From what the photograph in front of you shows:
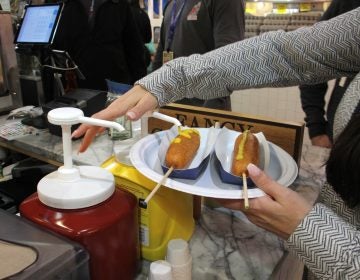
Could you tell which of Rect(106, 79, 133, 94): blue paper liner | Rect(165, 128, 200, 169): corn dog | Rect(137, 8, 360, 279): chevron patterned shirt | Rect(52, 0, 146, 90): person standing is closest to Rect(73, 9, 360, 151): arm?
Rect(137, 8, 360, 279): chevron patterned shirt

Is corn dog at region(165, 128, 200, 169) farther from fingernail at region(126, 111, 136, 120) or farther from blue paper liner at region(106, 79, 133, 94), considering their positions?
blue paper liner at region(106, 79, 133, 94)

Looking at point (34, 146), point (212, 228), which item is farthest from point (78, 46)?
point (212, 228)

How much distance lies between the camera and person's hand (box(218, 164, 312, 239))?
57 centimetres

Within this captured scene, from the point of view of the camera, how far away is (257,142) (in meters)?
0.73

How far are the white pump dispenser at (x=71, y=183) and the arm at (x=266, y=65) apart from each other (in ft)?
0.81

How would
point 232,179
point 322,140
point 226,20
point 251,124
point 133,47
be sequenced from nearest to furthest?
1. point 232,179
2. point 251,124
3. point 322,140
4. point 226,20
5. point 133,47

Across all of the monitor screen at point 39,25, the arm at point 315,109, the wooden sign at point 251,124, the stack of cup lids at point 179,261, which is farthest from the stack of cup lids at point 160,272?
the arm at point 315,109

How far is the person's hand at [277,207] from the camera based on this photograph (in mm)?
568

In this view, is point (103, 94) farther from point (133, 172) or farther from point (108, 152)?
point (133, 172)

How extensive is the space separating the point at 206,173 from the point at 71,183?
254mm

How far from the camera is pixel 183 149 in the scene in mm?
687

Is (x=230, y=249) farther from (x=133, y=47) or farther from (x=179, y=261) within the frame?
(x=133, y=47)

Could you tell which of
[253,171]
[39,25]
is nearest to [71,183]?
[253,171]

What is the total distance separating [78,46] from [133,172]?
173 centimetres
